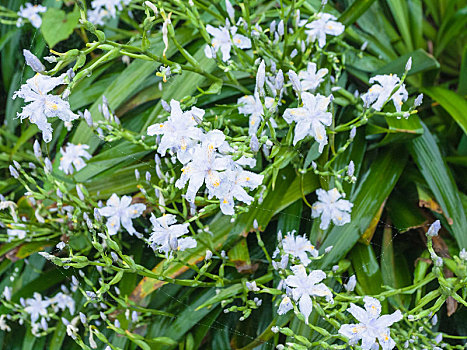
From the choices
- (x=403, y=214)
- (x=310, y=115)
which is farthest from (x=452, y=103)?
(x=310, y=115)

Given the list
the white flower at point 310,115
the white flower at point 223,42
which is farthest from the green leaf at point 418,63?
the white flower at point 310,115

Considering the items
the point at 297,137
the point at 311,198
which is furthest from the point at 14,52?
the point at 297,137

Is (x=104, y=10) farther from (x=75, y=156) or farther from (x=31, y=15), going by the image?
(x=75, y=156)

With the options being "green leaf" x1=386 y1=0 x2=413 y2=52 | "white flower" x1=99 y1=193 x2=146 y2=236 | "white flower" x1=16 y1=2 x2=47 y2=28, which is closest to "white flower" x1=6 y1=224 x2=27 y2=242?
"white flower" x1=99 y1=193 x2=146 y2=236

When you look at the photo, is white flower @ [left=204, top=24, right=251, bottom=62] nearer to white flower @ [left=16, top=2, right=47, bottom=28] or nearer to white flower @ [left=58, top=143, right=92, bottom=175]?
white flower @ [left=58, top=143, right=92, bottom=175]

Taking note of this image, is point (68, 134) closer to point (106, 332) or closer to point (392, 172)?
point (106, 332)
